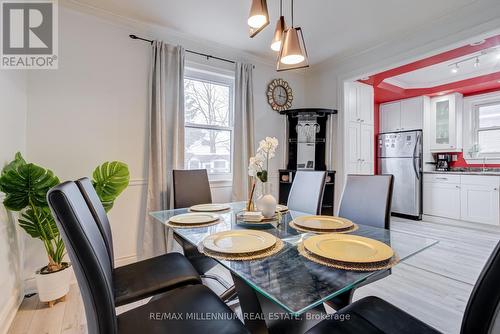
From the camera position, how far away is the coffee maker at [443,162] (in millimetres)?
4734

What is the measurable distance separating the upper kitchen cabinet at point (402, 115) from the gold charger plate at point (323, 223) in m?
4.26

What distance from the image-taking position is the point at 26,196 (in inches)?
69.1

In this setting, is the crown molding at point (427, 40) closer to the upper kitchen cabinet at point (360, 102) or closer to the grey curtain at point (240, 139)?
the upper kitchen cabinet at point (360, 102)

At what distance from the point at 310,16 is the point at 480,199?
3.88m

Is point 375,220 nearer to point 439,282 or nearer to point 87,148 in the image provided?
point 439,282

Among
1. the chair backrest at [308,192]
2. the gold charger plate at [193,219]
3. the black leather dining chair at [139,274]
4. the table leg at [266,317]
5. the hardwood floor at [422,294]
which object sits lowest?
the hardwood floor at [422,294]

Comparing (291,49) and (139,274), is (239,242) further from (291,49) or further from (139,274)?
(291,49)

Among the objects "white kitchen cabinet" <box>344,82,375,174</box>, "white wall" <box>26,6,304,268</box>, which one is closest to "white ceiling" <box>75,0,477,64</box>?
"white wall" <box>26,6,304,268</box>

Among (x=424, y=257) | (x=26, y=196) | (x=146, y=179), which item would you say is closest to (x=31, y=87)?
(x=26, y=196)

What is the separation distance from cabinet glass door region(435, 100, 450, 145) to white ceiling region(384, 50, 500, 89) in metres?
0.44

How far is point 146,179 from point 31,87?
4.15ft

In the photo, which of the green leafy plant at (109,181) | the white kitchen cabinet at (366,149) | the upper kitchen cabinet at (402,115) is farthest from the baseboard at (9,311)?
the upper kitchen cabinet at (402,115)

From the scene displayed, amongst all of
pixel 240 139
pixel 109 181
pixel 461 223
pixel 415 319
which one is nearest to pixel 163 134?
pixel 109 181

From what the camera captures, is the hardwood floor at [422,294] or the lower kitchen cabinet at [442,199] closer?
the hardwood floor at [422,294]
